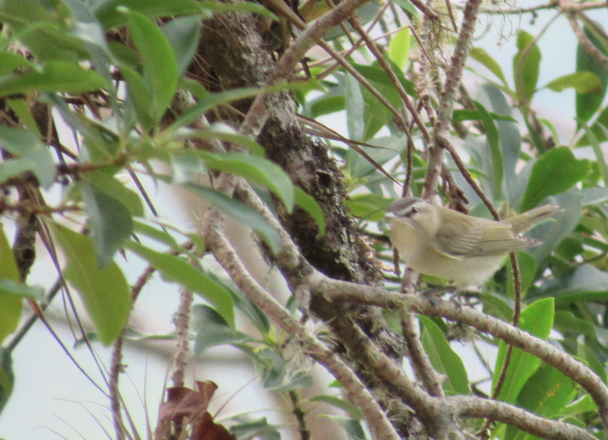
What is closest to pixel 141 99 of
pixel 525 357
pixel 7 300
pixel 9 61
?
pixel 9 61

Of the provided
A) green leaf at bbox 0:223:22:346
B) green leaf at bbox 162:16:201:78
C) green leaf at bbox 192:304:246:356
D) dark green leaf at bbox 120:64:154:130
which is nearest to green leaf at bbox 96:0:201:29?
green leaf at bbox 162:16:201:78

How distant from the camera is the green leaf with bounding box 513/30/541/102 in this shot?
9.09 ft

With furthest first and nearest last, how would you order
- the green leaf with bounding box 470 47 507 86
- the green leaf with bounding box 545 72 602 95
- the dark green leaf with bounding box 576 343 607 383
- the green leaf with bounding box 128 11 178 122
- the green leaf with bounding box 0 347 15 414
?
the green leaf with bounding box 470 47 507 86 < the green leaf with bounding box 545 72 602 95 < the dark green leaf with bounding box 576 343 607 383 < the green leaf with bounding box 0 347 15 414 < the green leaf with bounding box 128 11 178 122

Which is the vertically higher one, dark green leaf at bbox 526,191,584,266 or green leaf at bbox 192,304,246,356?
dark green leaf at bbox 526,191,584,266

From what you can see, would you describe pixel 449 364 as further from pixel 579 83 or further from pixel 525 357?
pixel 579 83

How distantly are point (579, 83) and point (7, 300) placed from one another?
2.58 meters

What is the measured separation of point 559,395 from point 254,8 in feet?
4.99

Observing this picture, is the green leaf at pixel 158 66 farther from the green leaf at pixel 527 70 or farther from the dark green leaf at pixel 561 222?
the green leaf at pixel 527 70

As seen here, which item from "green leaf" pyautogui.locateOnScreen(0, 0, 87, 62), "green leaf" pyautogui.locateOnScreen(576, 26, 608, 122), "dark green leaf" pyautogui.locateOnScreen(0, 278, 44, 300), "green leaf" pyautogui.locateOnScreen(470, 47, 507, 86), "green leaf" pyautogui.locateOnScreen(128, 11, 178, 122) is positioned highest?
"green leaf" pyautogui.locateOnScreen(470, 47, 507, 86)

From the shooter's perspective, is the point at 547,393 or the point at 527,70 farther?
the point at 527,70

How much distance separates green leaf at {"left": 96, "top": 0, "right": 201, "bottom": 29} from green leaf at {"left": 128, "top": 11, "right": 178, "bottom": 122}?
11cm

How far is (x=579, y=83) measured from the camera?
2.70 m

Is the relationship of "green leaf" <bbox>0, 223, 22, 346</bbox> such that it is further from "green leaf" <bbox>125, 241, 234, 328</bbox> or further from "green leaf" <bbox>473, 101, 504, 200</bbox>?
"green leaf" <bbox>473, 101, 504, 200</bbox>

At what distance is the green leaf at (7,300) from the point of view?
90cm
